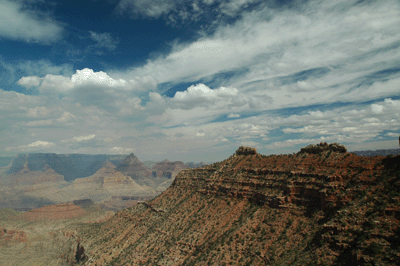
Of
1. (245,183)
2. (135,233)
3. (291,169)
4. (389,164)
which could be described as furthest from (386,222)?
(135,233)

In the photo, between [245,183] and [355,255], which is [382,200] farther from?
[245,183]

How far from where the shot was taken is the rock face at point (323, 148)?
65113 millimetres

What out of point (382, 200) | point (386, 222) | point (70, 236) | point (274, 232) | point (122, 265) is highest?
point (382, 200)

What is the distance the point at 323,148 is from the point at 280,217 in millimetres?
24762

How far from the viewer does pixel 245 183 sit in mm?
79125

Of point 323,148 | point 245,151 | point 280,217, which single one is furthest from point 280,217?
point 245,151

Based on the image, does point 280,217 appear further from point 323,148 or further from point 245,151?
point 245,151

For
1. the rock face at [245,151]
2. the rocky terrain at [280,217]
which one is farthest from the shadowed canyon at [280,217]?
the rock face at [245,151]

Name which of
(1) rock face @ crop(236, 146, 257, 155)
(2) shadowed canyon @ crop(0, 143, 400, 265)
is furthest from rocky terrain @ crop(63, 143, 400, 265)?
(1) rock face @ crop(236, 146, 257, 155)

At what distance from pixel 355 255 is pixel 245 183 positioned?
43.5 meters

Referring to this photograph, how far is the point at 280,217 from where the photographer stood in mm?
59125

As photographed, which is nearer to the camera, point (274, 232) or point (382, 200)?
point (382, 200)

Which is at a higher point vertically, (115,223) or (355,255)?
(355,255)

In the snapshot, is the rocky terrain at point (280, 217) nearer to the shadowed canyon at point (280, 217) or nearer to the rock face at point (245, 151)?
the shadowed canyon at point (280, 217)
